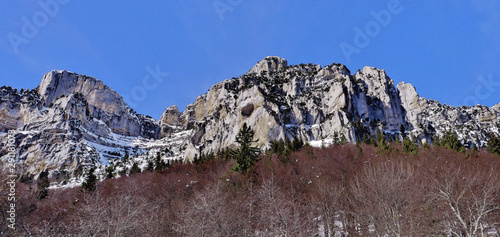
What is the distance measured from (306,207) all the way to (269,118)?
8027 cm

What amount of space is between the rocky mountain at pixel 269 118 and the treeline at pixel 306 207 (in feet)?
216

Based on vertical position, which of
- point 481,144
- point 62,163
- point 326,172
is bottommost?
point 326,172

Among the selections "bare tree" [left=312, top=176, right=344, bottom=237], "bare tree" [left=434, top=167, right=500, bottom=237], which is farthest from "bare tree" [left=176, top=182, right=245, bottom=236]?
"bare tree" [left=434, top=167, right=500, bottom=237]

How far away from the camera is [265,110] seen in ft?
361

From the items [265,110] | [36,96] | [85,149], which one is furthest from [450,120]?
[36,96]

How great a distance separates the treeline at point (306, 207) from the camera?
18.8m

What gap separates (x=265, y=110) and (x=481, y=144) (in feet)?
361

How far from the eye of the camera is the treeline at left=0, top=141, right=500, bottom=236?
1880 centimetres

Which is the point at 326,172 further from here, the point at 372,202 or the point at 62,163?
the point at 62,163

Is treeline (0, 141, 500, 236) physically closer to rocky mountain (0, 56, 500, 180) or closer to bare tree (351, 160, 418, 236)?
bare tree (351, 160, 418, 236)

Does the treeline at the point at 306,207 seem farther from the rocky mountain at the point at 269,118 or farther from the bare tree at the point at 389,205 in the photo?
the rocky mountain at the point at 269,118

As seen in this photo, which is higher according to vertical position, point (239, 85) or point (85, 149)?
point (239, 85)

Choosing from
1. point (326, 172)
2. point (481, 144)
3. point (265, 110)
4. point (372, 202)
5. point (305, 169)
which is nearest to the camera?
point (372, 202)

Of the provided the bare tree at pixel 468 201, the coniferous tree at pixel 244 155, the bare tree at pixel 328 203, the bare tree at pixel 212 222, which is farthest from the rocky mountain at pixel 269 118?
the bare tree at pixel 212 222
